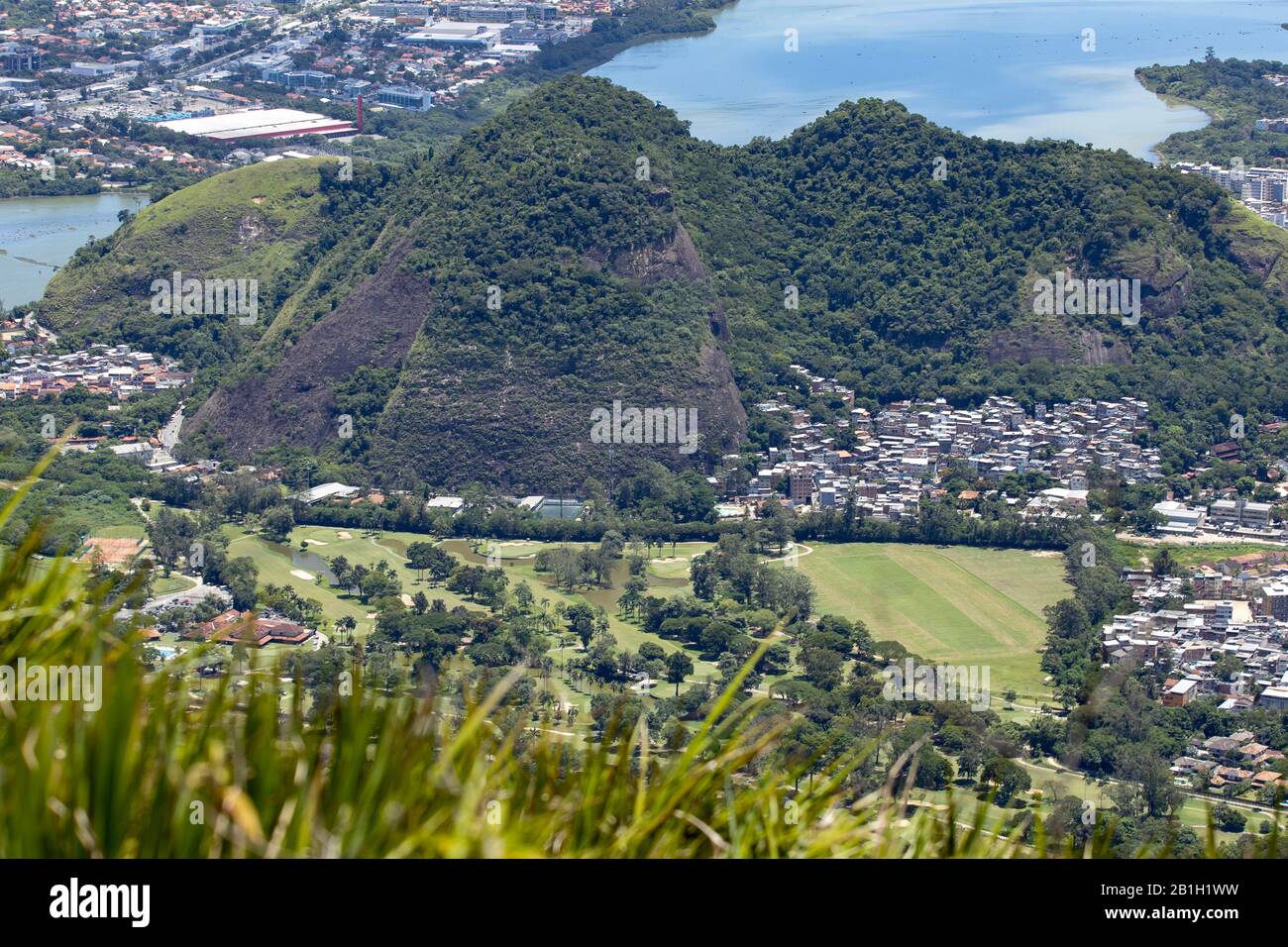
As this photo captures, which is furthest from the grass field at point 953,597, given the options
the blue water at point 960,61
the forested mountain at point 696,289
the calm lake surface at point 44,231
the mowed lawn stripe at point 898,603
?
the blue water at point 960,61

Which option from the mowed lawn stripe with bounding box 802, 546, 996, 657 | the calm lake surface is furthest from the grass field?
the calm lake surface

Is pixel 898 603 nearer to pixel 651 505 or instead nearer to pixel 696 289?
pixel 651 505

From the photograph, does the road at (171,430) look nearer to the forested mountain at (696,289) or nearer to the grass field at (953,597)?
the forested mountain at (696,289)

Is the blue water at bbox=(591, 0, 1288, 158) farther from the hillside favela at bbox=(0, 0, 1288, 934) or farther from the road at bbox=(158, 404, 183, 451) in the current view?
the road at bbox=(158, 404, 183, 451)

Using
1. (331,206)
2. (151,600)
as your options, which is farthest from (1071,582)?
(331,206)
